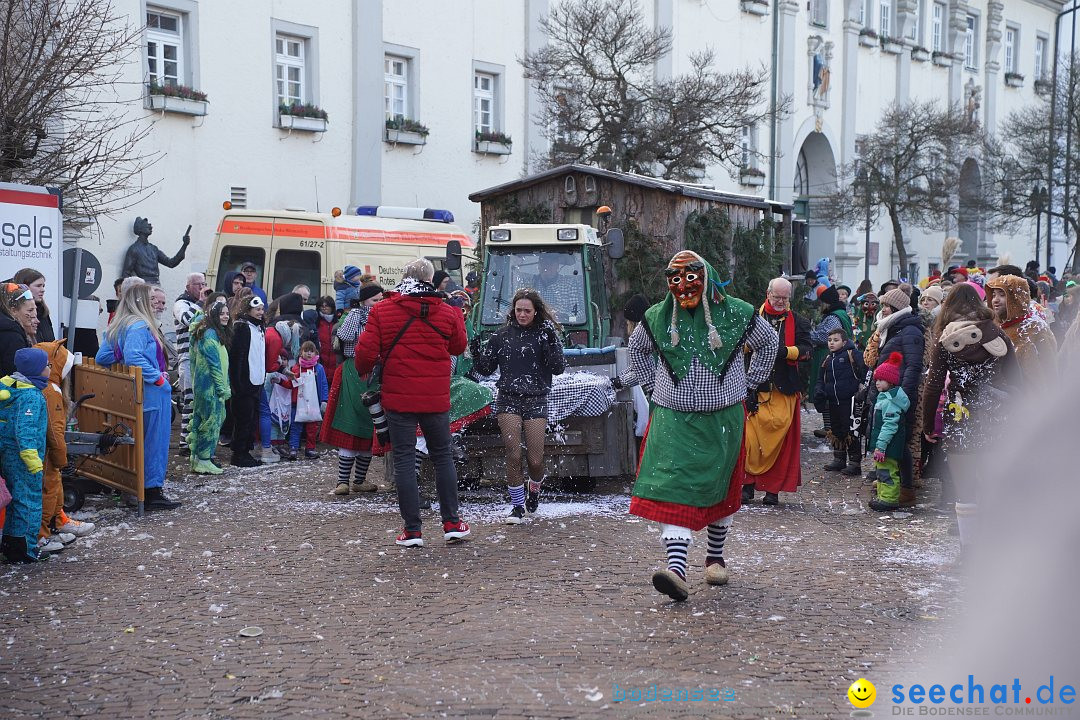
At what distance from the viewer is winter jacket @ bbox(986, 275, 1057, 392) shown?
24.9ft

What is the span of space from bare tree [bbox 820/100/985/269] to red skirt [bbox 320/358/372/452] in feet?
76.7

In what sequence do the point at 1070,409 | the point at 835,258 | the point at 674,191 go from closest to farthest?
the point at 1070,409 < the point at 674,191 < the point at 835,258

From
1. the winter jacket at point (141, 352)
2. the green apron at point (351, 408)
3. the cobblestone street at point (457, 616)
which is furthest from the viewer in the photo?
the green apron at point (351, 408)

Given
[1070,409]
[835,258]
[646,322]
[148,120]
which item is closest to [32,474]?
[646,322]

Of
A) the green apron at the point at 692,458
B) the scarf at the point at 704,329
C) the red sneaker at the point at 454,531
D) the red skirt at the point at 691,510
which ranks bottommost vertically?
the red sneaker at the point at 454,531

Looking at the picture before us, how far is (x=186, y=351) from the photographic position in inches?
477

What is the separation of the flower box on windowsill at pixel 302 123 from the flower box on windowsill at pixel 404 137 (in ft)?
4.90

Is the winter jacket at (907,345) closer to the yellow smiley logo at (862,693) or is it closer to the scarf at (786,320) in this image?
the scarf at (786,320)

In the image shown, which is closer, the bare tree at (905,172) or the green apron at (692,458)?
the green apron at (692,458)

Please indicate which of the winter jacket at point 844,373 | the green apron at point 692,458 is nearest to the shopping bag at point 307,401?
the winter jacket at point 844,373

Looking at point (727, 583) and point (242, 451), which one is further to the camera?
point (242, 451)

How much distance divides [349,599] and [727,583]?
211 cm

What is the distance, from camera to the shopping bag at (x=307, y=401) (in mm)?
12258

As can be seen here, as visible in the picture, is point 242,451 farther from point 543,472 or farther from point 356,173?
point 356,173
